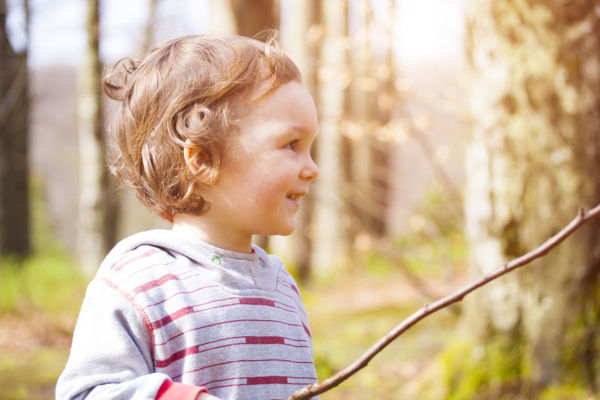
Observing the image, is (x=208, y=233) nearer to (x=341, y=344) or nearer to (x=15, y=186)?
(x=341, y=344)

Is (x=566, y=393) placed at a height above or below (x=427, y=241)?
above

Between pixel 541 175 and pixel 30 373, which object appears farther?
pixel 30 373

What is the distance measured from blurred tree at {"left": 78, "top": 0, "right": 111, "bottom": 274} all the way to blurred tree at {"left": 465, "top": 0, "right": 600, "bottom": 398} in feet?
16.7

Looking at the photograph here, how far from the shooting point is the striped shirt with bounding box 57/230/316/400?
1.14 metres

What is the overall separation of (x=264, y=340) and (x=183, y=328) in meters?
0.18

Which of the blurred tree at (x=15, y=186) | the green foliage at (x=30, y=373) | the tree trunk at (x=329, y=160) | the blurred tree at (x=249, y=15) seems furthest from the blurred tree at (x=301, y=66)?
the blurred tree at (x=15, y=186)

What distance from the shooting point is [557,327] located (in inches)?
132

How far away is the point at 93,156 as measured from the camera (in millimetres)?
7551

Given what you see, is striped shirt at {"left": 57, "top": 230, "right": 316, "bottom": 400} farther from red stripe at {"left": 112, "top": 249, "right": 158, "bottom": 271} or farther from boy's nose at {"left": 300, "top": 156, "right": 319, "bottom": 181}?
boy's nose at {"left": 300, "top": 156, "right": 319, "bottom": 181}

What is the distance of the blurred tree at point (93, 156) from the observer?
292 inches

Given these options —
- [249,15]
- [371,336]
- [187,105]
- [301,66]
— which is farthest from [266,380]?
[301,66]

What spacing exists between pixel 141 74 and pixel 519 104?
2506mm

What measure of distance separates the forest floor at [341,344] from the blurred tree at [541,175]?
2.89ft

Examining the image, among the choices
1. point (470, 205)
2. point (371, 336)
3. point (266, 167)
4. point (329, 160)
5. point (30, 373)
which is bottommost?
point (371, 336)
